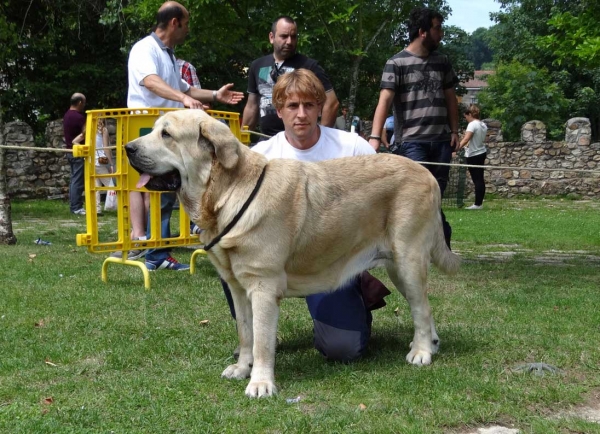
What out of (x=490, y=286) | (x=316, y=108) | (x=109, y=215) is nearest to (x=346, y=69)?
(x=109, y=215)

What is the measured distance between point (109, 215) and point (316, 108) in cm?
1107

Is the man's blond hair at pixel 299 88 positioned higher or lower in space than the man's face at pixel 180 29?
lower

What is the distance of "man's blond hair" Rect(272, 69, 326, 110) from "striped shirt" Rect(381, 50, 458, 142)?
8.72ft

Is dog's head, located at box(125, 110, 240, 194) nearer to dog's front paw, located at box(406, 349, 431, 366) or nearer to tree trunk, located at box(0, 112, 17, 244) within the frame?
dog's front paw, located at box(406, 349, 431, 366)

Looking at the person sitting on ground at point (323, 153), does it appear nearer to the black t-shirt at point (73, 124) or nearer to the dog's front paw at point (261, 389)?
the dog's front paw at point (261, 389)

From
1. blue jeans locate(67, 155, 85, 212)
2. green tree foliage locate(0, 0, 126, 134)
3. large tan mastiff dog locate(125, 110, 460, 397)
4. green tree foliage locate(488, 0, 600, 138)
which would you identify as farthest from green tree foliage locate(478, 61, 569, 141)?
large tan mastiff dog locate(125, 110, 460, 397)

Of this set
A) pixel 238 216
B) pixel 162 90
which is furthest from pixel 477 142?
pixel 238 216

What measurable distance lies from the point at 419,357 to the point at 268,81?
3.82 meters

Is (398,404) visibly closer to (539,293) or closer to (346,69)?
(539,293)

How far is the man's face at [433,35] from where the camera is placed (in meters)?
7.11

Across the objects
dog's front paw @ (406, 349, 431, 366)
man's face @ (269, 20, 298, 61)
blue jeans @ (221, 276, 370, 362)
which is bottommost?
dog's front paw @ (406, 349, 431, 366)

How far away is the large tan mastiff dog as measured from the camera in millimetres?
4008

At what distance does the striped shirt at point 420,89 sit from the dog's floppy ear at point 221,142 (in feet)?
11.7

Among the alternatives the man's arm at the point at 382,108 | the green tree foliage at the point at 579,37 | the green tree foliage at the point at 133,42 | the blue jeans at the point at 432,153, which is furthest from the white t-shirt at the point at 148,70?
the green tree foliage at the point at 133,42
